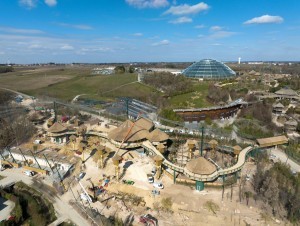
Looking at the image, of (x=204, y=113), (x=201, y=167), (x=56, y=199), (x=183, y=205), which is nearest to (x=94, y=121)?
(x=204, y=113)

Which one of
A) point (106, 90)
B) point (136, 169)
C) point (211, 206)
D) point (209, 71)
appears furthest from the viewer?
point (209, 71)

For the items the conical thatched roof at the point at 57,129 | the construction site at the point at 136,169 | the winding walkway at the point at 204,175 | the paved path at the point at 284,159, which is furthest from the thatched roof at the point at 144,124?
the paved path at the point at 284,159

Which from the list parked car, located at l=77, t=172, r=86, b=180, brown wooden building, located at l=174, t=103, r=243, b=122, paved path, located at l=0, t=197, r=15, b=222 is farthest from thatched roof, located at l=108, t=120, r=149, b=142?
brown wooden building, located at l=174, t=103, r=243, b=122

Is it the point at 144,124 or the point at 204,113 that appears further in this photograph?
the point at 204,113

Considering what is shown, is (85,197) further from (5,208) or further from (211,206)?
(211,206)

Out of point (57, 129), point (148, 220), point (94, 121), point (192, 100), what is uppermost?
point (192, 100)

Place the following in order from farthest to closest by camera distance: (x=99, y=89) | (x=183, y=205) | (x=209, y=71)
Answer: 1. (x=209, y=71)
2. (x=99, y=89)
3. (x=183, y=205)
